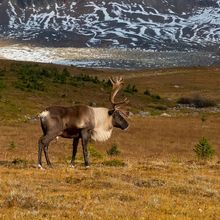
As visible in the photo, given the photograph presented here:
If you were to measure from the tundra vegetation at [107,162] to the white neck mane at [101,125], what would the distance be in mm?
1210

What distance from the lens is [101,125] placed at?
863 inches

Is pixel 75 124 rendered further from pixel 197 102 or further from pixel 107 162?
pixel 197 102

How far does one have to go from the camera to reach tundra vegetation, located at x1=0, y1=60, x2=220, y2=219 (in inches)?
535

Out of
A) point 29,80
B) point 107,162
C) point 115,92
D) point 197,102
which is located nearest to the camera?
point 115,92

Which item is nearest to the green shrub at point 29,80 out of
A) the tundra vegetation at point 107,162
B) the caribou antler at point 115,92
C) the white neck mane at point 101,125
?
the tundra vegetation at point 107,162

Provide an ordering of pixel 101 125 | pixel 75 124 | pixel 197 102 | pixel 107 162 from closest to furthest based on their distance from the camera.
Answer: pixel 75 124, pixel 101 125, pixel 107 162, pixel 197 102

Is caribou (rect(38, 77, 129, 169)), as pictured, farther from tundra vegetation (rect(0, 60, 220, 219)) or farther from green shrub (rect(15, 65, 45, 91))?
green shrub (rect(15, 65, 45, 91))

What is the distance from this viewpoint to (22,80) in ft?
220

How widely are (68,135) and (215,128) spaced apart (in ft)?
113

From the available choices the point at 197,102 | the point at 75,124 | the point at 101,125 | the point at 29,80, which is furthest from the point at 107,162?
the point at 197,102

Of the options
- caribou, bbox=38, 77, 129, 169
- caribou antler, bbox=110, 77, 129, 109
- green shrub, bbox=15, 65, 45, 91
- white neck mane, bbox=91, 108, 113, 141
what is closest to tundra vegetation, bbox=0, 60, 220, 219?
green shrub, bbox=15, 65, 45, 91

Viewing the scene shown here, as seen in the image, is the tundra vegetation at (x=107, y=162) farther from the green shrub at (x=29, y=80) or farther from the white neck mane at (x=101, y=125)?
the white neck mane at (x=101, y=125)

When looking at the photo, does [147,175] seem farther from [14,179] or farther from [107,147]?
[107,147]

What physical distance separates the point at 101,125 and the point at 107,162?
6.11 feet
